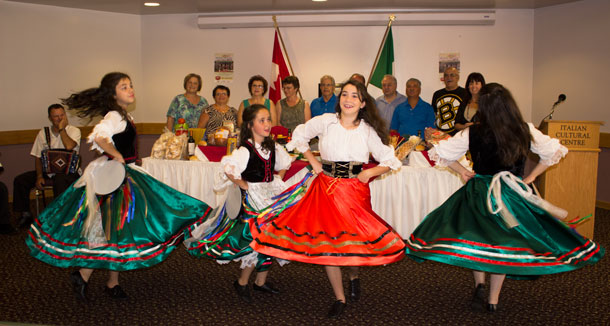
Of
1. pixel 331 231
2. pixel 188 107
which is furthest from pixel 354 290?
pixel 188 107

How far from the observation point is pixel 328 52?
8.31 meters

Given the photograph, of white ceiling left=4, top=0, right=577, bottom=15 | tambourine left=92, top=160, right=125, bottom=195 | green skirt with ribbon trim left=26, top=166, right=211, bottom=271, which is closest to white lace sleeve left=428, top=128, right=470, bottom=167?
green skirt with ribbon trim left=26, top=166, right=211, bottom=271

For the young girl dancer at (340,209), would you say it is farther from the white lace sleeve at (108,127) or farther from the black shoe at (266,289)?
the white lace sleeve at (108,127)

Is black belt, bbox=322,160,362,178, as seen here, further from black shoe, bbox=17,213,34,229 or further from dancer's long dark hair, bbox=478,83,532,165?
black shoe, bbox=17,213,34,229

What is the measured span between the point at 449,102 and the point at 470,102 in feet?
2.54

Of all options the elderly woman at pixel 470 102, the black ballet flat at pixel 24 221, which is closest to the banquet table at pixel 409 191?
the elderly woman at pixel 470 102

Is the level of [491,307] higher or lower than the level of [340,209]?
lower

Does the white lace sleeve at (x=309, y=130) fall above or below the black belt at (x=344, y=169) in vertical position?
above

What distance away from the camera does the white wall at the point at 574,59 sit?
6.91 m

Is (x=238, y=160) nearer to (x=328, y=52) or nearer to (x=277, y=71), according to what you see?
(x=277, y=71)

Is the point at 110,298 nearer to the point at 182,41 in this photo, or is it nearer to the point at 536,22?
the point at 182,41

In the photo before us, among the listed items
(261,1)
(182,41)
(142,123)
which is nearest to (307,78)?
(261,1)

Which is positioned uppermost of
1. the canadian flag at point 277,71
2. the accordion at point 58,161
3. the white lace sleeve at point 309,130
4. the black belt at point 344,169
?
the canadian flag at point 277,71

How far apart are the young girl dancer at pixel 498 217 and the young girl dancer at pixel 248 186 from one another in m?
1.04
